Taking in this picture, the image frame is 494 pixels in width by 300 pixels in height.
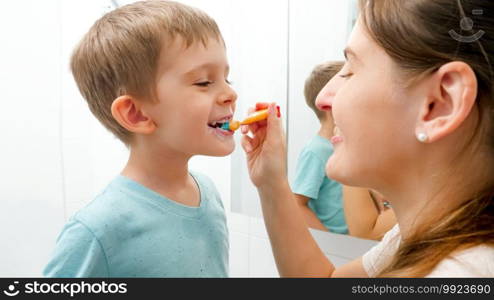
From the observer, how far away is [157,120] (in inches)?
26.3

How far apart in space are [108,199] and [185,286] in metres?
0.16

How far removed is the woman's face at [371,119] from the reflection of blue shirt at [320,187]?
31 cm

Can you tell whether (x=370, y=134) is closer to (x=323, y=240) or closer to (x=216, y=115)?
(x=216, y=115)

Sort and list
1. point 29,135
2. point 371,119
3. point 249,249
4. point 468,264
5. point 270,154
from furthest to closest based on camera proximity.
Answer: point 29,135 → point 249,249 → point 270,154 → point 371,119 → point 468,264

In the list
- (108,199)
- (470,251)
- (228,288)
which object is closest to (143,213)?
(108,199)

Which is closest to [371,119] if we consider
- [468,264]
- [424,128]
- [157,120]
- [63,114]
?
[424,128]

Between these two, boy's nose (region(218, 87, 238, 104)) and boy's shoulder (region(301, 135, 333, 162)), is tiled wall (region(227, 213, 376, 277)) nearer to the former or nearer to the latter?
boy's shoulder (region(301, 135, 333, 162))

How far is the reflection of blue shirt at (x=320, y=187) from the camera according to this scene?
89 centimetres

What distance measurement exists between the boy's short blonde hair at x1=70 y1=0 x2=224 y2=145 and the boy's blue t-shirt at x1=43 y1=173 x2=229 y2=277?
14 centimetres

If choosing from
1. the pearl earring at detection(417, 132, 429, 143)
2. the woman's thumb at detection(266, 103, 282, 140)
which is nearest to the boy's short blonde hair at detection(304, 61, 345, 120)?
the woman's thumb at detection(266, 103, 282, 140)

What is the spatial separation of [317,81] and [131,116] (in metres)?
0.43

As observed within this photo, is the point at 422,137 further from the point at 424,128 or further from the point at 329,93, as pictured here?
the point at 329,93

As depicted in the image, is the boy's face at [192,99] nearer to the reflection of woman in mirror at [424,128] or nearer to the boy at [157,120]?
the boy at [157,120]

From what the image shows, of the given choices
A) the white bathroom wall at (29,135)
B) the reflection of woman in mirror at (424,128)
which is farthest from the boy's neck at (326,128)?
the white bathroom wall at (29,135)
